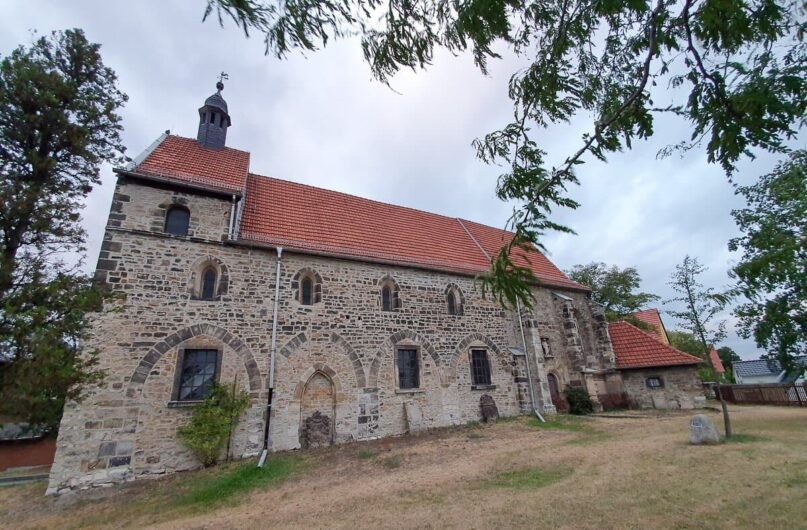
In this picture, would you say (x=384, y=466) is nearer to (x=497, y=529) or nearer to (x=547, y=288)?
(x=497, y=529)

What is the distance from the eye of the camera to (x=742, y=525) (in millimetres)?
4070

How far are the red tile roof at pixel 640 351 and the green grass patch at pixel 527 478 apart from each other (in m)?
11.2

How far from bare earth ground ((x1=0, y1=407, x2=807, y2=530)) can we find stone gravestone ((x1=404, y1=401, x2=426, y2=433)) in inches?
60.8

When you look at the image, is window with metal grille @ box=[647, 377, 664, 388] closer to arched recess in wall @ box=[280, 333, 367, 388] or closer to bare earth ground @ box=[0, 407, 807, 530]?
bare earth ground @ box=[0, 407, 807, 530]

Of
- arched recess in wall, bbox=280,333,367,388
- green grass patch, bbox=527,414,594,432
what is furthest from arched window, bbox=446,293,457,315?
green grass patch, bbox=527,414,594,432

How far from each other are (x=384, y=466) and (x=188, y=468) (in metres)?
4.81

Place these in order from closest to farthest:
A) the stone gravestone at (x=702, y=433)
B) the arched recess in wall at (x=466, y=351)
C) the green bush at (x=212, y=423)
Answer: the stone gravestone at (x=702, y=433)
the green bush at (x=212, y=423)
the arched recess in wall at (x=466, y=351)

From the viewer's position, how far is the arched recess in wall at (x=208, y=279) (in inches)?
391

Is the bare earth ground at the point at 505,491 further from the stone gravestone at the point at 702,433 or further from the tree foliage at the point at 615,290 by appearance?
the tree foliage at the point at 615,290

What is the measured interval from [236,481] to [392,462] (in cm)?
346

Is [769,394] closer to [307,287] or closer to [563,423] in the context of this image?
[563,423]

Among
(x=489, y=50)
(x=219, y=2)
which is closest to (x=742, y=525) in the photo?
(x=489, y=50)

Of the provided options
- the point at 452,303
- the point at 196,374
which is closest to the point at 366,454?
the point at 196,374

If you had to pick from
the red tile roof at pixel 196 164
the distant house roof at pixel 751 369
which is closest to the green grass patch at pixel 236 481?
the red tile roof at pixel 196 164
